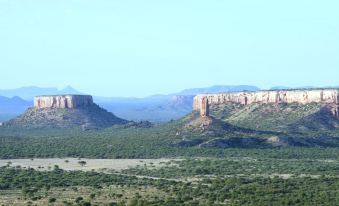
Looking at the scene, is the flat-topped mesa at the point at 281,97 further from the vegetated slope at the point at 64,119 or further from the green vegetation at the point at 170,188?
the green vegetation at the point at 170,188

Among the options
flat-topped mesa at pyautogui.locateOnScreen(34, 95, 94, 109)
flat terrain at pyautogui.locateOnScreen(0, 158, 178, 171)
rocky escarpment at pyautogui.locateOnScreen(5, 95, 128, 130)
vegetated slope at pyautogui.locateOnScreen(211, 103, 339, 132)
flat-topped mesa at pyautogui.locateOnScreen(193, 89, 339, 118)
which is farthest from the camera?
flat-topped mesa at pyautogui.locateOnScreen(34, 95, 94, 109)

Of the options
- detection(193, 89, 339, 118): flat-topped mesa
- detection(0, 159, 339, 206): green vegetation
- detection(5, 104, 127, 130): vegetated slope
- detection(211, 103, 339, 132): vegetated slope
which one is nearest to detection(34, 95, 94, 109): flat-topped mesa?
detection(5, 104, 127, 130): vegetated slope

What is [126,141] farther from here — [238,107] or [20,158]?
[238,107]

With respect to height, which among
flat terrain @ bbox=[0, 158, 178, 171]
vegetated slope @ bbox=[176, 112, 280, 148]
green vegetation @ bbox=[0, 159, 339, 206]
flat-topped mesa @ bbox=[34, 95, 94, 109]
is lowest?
flat terrain @ bbox=[0, 158, 178, 171]

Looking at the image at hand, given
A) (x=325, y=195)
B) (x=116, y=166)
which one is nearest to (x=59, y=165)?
(x=116, y=166)

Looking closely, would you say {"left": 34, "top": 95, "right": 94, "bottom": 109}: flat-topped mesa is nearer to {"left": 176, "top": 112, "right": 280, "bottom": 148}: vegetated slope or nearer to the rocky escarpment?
the rocky escarpment

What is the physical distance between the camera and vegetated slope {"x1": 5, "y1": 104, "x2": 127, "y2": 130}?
168750mm

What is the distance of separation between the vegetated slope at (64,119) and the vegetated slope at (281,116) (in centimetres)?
2710

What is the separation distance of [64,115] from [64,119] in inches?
85.7

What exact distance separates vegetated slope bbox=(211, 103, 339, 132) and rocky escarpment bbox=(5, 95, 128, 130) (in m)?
28.3

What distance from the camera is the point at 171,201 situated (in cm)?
5816

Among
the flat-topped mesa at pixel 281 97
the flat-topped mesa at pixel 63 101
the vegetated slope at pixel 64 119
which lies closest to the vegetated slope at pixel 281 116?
the flat-topped mesa at pixel 281 97

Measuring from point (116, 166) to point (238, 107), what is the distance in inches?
2739

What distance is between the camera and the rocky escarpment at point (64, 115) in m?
170
